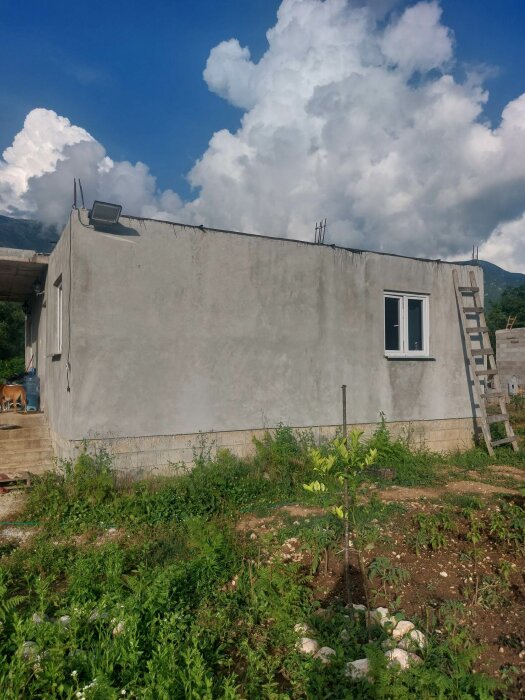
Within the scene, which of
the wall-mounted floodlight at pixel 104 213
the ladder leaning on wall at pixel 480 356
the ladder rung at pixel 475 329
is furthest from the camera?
the ladder rung at pixel 475 329

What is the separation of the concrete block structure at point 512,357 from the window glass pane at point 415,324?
11.0 metres

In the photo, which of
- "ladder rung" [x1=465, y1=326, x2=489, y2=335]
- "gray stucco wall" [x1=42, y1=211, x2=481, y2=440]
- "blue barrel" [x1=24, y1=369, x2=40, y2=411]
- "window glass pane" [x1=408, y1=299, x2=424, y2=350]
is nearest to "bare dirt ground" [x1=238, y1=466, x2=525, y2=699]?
"gray stucco wall" [x1=42, y1=211, x2=481, y2=440]

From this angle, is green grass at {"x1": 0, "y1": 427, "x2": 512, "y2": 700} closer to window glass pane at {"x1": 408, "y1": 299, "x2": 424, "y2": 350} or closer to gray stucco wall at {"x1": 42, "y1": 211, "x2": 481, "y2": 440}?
gray stucco wall at {"x1": 42, "y1": 211, "x2": 481, "y2": 440}

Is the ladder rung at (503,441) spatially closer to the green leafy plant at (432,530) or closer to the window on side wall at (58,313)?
the green leafy plant at (432,530)

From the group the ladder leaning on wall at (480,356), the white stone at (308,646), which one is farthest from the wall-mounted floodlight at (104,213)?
the ladder leaning on wall at (480,356)

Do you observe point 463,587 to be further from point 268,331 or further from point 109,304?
point 109,304

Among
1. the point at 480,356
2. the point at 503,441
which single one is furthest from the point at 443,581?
the point at 480,356

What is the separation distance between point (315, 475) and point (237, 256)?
375 cm

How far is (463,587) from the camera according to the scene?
4.04 m

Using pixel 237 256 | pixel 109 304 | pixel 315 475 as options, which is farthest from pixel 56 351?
pixel 315 475

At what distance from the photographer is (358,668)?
9.61 feet

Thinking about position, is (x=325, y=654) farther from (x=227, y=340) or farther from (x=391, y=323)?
(x=391, y=323)

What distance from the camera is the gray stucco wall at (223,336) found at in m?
6.65

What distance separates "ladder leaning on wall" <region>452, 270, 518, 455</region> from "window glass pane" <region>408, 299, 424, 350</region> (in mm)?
922
